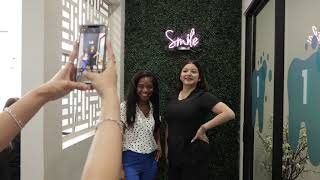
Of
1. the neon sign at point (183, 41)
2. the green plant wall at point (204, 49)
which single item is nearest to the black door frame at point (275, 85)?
the green plant wall at point (204, 49)

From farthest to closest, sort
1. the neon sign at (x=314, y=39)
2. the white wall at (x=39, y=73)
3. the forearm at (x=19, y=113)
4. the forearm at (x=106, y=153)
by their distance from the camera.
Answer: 1. the white wall at (x=39, y=73)
2. the neon sign at (x=314, y=39)
3. the forearm at (x=19, y=113)
4. the forearm at (x=106, y=153)

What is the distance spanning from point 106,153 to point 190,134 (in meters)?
2.48

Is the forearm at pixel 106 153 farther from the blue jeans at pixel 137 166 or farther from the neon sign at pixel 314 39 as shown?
the blue jeans at pixel 137 166

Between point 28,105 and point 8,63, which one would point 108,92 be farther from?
point 8,63

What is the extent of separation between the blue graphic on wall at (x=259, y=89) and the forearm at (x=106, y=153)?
94.1 inches

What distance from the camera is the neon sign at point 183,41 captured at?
426 cm

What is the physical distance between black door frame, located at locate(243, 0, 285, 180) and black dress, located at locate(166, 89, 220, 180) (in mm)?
722

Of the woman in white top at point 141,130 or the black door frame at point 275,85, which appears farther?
the woman in white top at point 141,130

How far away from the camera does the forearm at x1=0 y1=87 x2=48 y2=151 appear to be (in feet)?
2.66

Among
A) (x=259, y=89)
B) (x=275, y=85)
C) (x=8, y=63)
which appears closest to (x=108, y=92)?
(x=275, y=85)

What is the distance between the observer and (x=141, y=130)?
2.99 meters

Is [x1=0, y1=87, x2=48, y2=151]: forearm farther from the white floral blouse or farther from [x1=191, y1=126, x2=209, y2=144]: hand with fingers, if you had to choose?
[x1=191, y1=126, x2=209, y2=144]: hand with fingers

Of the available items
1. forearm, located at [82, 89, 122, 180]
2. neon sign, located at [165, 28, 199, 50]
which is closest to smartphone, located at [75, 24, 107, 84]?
forearm, located at [82, 89, 122, 180]

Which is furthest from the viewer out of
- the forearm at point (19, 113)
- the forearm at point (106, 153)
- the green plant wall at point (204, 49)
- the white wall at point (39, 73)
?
the green plant wall at point (204, 49)
